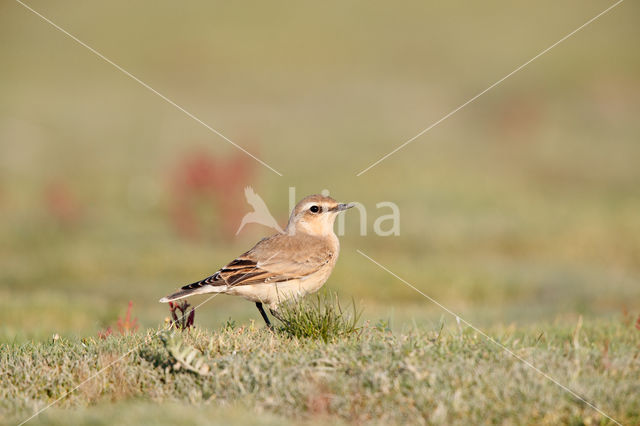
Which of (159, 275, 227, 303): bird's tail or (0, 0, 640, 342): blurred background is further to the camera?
(0, 0, 640, 342): blurred background

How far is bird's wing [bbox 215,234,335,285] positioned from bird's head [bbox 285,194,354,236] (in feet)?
1.45

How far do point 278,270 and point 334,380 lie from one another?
2974 millimetres

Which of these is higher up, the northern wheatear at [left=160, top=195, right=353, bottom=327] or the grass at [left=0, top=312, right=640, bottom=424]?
the northern wheatear at [left=160, top=195, right=353, bottom=327]

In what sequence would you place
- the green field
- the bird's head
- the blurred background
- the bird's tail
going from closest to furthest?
the green field < the bird's tail < the bird's head < the blurred background

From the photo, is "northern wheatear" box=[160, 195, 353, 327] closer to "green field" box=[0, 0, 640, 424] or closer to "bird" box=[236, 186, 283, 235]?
"green field" box=[0, 0, 640, 424]

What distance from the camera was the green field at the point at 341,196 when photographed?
6102mm

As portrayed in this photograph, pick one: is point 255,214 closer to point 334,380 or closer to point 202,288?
point 202,288

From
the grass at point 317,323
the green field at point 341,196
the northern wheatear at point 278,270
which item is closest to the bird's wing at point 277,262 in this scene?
the northern wheatear at point 278,270

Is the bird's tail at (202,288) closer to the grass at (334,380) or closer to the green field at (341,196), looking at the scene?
the green field at (341,196)

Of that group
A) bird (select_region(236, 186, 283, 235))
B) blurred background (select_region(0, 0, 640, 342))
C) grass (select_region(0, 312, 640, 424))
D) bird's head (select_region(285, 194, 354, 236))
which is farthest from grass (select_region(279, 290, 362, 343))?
bird (select_region(236, 186, 283, 235))

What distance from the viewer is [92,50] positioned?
49.0m

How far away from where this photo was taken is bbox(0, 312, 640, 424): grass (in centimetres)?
567

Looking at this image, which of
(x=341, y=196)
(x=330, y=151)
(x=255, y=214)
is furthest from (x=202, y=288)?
(x=330, y=151)

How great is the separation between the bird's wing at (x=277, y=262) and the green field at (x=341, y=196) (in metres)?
0.75
